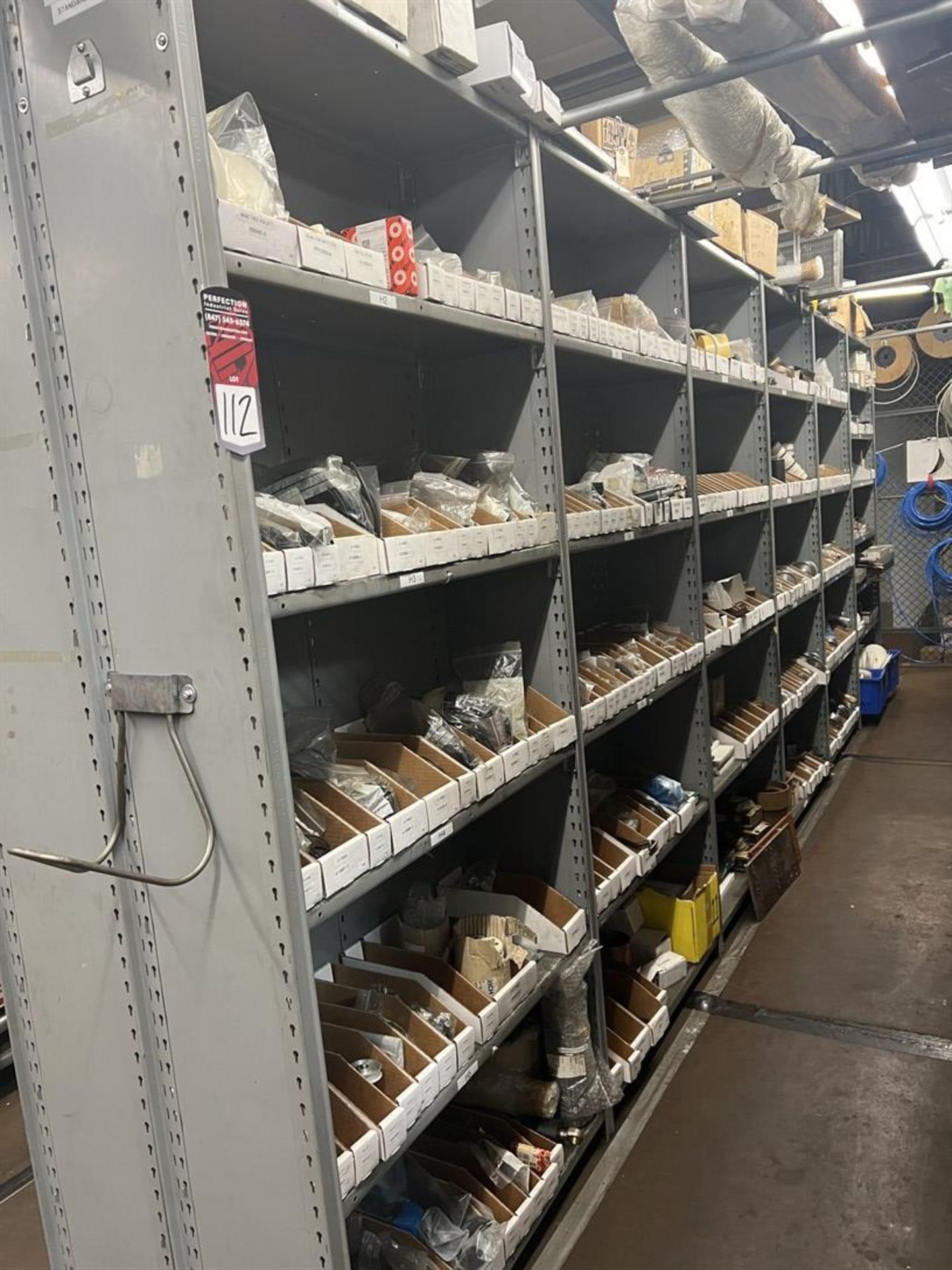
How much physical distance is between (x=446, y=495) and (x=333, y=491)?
0.34 m

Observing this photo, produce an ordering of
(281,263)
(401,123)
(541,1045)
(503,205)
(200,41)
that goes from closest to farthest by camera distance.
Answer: (281,263)
(200,41)
(401,123)
(503,205)
(541,1045)

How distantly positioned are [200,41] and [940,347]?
7.39 m

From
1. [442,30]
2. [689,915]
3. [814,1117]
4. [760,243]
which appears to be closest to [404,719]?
[442,30]

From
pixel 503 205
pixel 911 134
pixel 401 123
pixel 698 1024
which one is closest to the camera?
pixel 401 123

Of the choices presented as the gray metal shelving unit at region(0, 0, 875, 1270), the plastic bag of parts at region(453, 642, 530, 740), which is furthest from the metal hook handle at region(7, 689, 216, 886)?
the plastic bag of parts at region(453, 642, 530, 740)

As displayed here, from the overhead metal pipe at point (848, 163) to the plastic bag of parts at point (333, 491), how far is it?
1.60 metres

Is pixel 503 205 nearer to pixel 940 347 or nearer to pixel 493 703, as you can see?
pixel 493 703

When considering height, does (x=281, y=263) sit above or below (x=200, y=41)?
below

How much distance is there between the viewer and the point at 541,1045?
225 centimetres

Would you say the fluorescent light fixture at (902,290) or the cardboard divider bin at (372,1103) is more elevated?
the fluorescent light fixture at (902,290)

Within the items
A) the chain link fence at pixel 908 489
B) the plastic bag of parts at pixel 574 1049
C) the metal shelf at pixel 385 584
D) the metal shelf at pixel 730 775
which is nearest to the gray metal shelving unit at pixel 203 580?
the metal shelf at pixel 385 584

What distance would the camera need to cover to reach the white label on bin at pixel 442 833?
1685 millimetres

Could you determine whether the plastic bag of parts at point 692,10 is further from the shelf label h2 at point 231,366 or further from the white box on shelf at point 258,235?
the shelf label h2 at point 231,366

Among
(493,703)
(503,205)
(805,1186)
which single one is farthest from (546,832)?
(503,205)
